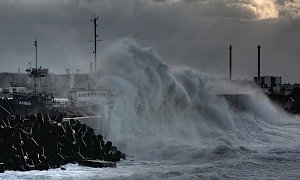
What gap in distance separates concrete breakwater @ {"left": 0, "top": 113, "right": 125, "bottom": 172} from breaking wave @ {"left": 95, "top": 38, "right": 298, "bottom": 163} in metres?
1.80

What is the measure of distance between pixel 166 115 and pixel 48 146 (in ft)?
34.2

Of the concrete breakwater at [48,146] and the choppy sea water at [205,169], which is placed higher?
the concrete breakwater at [48,146]

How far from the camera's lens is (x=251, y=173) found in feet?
50.5

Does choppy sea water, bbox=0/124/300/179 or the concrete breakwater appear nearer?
choppy sea water, bbox=0/124/300/179

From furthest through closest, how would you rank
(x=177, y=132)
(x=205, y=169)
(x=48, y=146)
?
(x=177, y=132), (x=48, y=146), (x=205, y=169)

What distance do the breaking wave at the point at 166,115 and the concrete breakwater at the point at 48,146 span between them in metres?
1.80

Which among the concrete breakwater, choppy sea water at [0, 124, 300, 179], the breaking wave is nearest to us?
choppy sea water at [0, 124, 300, 179]

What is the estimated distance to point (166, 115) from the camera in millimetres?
27156

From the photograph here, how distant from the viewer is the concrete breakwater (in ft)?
53.8

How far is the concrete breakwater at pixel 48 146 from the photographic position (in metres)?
16.4

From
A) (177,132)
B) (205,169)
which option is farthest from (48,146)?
(177,132)

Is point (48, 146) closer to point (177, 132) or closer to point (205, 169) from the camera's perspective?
point (205, 169)

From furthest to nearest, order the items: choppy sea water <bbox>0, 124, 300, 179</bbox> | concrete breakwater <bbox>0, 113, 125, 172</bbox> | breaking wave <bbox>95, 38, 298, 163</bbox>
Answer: breaking wave <bbox>95, 38, 298, 163</bbox>, concrete breakwater <bbox>0, 113, 125, 172</bbox>, choppy sea water <bbox>0, 124, 300, 179</bbox>

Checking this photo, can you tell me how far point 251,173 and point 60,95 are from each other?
38091 millimetres
